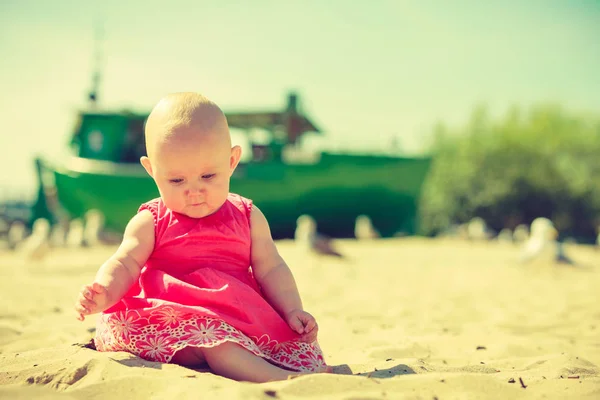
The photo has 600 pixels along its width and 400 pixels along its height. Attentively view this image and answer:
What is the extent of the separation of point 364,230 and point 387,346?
38.8 ft

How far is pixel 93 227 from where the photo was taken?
41.9 ft

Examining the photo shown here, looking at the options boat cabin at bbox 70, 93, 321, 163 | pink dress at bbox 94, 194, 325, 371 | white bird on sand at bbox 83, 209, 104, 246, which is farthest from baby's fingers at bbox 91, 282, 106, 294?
boat cabin at bbox 70, 93, 321, 163

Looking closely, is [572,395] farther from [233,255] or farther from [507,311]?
[507,311]

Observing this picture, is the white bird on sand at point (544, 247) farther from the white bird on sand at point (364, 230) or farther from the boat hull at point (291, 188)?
the boat hull at point (291, 188)

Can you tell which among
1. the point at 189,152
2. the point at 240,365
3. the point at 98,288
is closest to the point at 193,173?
the point at 189,152

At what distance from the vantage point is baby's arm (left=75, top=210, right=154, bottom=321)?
5.93 ft

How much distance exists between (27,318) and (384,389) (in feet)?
8.52

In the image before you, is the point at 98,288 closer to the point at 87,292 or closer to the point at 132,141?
the point at 87,292

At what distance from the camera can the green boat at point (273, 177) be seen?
13688 millimetres

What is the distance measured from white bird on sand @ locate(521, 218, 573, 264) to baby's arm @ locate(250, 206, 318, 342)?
265 inches

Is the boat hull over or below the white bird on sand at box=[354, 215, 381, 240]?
over

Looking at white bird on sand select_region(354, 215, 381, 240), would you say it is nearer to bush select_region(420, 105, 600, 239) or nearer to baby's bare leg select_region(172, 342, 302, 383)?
bush select_region(420, 105, 600, 239)

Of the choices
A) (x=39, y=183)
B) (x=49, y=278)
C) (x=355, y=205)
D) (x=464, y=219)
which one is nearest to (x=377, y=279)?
(x=49, y=278)

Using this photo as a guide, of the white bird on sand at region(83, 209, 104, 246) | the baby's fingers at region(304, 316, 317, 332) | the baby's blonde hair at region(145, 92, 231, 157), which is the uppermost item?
the baby's blonde hair at region(145, 92, 231, 157)
